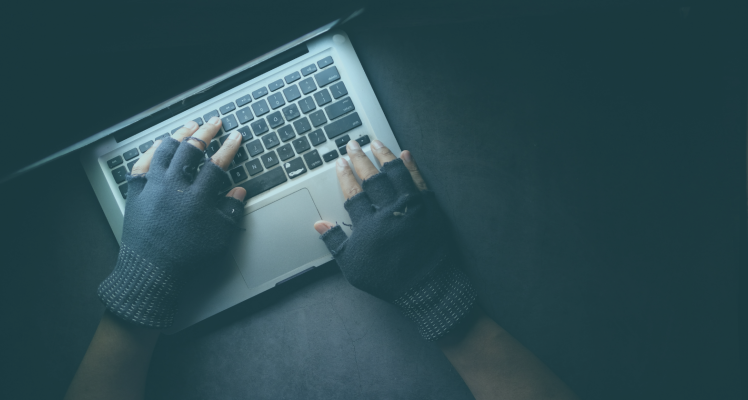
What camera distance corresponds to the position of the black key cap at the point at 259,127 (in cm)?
68

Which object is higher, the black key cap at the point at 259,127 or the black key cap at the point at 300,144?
the black key cap at the point at 259,127

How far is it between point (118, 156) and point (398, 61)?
564mm

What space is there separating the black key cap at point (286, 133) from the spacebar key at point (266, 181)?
0.19ft

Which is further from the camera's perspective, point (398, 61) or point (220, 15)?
point (398, 61)

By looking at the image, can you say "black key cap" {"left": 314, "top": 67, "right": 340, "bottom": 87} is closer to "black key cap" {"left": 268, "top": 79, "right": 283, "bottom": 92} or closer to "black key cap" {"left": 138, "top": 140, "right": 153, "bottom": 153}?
"black key cap" {"left": 268, "top": 79, "right": 283, "bottom": 92}

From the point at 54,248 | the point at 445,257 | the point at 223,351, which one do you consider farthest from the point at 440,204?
the point at 54,248

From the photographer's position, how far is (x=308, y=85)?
26.5 inches

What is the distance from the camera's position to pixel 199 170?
696 mm

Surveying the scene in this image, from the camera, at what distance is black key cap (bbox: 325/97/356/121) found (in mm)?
672

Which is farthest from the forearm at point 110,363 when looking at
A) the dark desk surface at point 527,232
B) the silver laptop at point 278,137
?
the silver laptop at point 278,137

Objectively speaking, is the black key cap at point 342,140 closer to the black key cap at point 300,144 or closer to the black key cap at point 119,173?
the black key cap at point 300,144

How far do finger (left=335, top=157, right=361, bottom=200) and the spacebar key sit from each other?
10 cm

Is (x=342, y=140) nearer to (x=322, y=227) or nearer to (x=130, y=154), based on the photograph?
(x=322, y=227)

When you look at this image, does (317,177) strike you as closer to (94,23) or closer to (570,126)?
(94,23)
